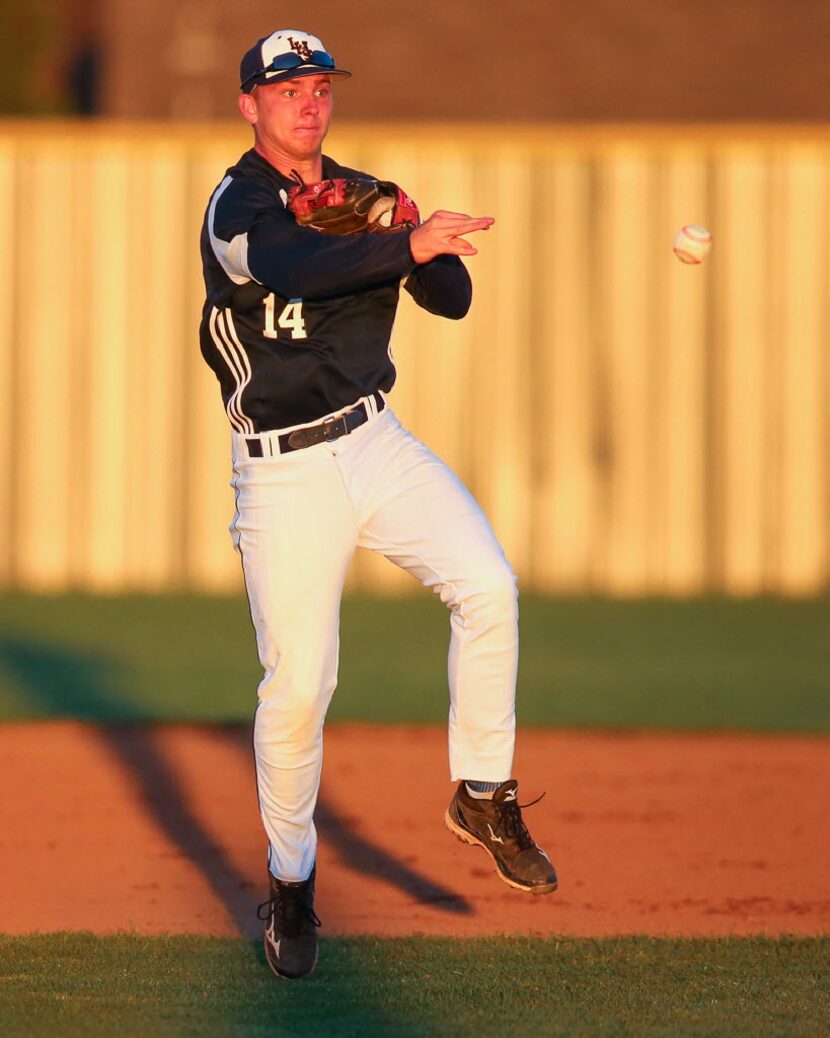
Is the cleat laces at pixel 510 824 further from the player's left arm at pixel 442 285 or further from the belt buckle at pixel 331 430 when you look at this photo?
the player's left arm at pixel 442 285

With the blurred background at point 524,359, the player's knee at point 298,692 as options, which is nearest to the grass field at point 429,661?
the blurred background at point 524,359

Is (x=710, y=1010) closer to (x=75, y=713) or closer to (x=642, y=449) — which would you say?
(x=75, y=713)

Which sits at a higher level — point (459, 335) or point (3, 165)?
point (3, 165)

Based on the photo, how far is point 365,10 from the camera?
19453 millimetres

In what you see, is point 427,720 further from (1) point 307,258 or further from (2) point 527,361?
(2) point 527,361

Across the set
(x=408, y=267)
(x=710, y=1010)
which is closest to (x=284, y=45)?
(x=408, y=267)

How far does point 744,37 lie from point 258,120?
15.1 metres

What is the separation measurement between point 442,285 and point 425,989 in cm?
175

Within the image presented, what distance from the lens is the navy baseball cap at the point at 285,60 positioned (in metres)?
4.56

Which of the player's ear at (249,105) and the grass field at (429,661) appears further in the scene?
the grass field at (429,661)

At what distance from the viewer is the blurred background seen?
1391cm

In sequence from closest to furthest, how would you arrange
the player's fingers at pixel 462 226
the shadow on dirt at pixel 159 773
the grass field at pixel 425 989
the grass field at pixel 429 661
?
the grass field at pixel 425 989
the player's fingers at pixel 462 226
the shadow on dirt at pixel 159 773
the grass field at pixel 429 661

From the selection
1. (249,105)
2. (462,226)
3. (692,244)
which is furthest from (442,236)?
(692,244)

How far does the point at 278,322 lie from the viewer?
4.52 metres
